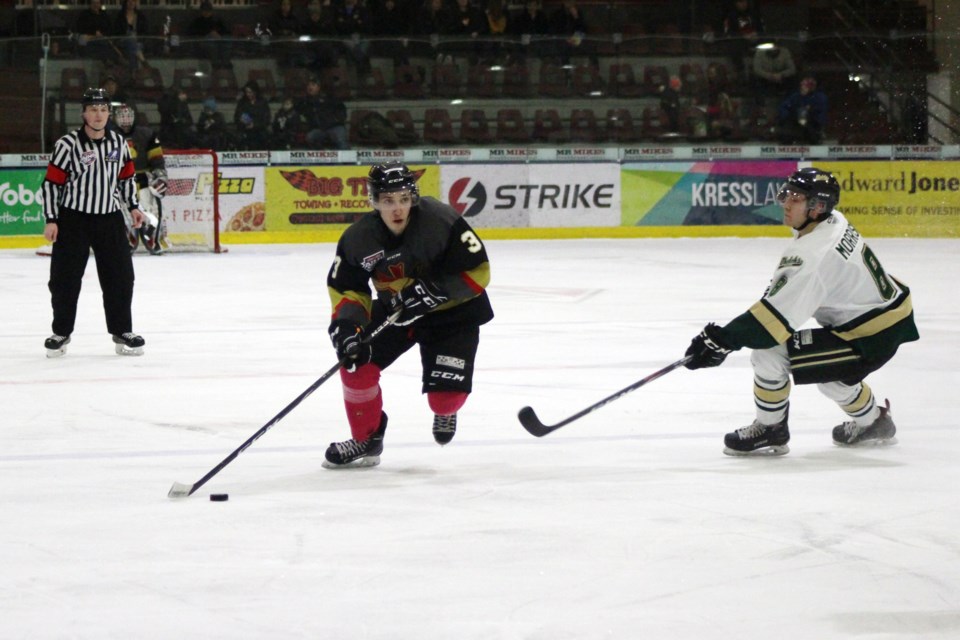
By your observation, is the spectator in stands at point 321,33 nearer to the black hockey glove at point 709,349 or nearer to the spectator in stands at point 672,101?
the spectator in stands at point 672,101

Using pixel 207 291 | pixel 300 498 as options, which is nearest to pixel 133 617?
pixel 300 498

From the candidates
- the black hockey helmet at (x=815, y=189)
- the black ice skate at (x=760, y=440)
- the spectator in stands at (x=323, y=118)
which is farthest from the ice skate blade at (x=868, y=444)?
the spectator in stands at (x=323, y=118)

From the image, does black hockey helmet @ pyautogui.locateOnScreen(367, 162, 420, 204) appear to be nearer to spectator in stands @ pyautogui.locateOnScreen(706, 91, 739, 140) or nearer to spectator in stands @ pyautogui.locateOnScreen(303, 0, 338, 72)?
spectator in stands @ pyautogui.locateOnScreen(303, 0, 338, 72)

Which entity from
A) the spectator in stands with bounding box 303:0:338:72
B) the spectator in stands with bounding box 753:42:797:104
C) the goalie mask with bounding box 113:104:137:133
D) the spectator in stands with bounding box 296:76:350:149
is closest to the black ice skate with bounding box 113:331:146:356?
the goalie mask with bounding box 113:104:137:133

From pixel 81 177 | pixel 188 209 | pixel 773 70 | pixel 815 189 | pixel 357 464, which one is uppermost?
pixel 773 70

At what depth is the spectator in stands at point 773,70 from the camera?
15078mm

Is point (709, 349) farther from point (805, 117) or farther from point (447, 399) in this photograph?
point (805, 117)

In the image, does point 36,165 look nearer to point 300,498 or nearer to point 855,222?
point 855,222

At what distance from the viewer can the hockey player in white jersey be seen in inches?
154

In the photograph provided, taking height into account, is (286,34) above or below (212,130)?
above

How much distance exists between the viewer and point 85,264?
6.52m

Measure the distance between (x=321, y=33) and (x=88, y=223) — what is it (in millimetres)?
8935

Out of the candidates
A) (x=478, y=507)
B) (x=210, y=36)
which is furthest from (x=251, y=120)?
(x=478, y=507)

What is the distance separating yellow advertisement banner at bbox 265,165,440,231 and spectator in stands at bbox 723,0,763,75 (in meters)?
3.75
